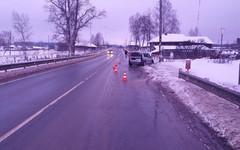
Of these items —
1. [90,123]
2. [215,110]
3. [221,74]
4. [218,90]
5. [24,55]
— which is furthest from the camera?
[24,55]

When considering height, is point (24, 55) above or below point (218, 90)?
above

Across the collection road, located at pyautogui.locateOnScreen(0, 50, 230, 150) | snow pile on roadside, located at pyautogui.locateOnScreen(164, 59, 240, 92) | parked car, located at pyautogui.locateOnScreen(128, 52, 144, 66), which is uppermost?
parked car, located at pyautogui.locateOnScreen(128, 52, 144, 66)

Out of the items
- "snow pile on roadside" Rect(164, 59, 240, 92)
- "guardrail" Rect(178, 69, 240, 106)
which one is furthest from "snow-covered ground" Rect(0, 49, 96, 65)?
"guardrail" Rect(178, 69, 240, 106)

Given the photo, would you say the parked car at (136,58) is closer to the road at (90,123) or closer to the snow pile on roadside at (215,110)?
the snow pile on roadside at (215,110)

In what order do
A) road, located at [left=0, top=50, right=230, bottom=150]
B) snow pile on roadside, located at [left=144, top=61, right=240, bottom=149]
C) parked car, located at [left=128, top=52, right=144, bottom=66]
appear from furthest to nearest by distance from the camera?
parked car, located at [left=128, top=52, right=144, bottom=66], snow pile on roadside, located at [left=144, top=61, right=240, bottom=149], road, located at [left=0, top=50, right=230, bottom=150]

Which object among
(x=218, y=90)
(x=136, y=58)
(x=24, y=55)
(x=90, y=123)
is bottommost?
(x=90, y=123)

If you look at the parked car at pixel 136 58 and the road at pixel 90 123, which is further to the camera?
the parked car at pixel 136 58

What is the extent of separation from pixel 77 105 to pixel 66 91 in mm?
2986

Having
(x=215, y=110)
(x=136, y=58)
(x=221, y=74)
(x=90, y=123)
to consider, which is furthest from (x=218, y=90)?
(x=136, y=58)

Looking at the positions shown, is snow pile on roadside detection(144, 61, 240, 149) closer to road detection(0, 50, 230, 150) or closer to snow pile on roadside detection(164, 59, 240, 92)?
road detection(0, 50, 230, 150)

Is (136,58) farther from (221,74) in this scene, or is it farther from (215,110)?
(215,110)

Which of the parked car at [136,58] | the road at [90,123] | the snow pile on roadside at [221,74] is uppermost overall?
the parked car at [136,58]

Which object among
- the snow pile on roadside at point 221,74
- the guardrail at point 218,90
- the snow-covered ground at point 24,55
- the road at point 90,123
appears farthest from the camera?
the snow-covered ground at point 24,55

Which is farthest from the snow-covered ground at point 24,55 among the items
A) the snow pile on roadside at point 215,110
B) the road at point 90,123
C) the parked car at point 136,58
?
the snow pile on roadside at point 215,110
